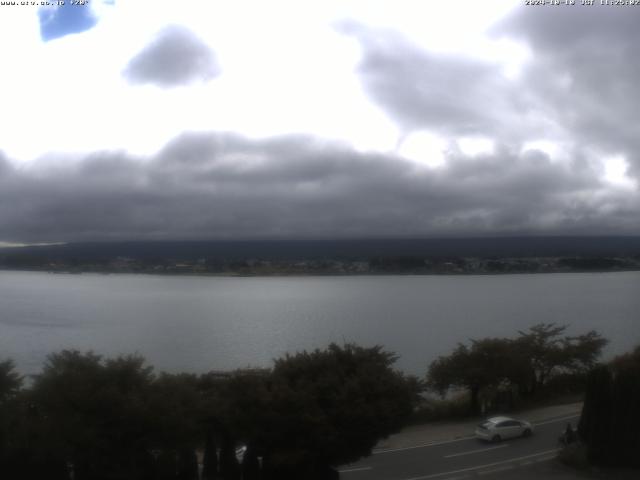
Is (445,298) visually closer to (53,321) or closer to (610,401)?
(53,321)

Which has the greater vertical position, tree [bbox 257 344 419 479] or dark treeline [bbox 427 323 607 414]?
A: tree [bbox 257 344 419 479]

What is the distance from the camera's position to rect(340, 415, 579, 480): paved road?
14.3m

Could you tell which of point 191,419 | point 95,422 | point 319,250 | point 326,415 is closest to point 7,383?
point 95,422

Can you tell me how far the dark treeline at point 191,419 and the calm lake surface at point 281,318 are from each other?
19339 mm

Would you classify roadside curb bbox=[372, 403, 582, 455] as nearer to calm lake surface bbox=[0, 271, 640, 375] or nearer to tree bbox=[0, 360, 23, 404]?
tree bbox=[0, 360, 23, 404]

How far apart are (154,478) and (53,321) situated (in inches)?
1911

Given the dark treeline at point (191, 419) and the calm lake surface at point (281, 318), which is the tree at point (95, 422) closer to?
the dark treeline at point (191, 419)

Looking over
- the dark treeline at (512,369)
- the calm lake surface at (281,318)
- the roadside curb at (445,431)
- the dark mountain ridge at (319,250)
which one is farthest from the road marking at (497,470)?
the dark mountain ridge at (319,250)

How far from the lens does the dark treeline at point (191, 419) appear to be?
37.6ft

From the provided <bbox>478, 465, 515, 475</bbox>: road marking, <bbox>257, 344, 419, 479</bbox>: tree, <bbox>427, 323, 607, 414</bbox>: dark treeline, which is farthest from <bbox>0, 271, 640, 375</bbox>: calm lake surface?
<bbox>257, 344, 419, 479</bbox>: tree

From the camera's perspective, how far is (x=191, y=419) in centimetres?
1237

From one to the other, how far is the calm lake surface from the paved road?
15.1 metres

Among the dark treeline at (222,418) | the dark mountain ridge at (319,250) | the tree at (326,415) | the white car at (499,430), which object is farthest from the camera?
the dark mountain ridge at (319,250)

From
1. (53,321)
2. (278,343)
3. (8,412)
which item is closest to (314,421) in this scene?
(8,412)
